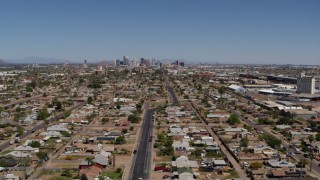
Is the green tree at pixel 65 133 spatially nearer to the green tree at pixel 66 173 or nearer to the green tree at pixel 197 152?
the green tree at pixel 66 173

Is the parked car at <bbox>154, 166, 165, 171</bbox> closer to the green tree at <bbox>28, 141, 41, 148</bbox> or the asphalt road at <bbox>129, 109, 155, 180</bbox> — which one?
the asphalt road at <bbox>129, 109, 155, 180</bbox>

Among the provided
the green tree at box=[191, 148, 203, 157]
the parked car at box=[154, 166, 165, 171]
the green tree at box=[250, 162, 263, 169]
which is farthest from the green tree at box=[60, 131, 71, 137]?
the green tree at box=[250, 162, 263, 169]

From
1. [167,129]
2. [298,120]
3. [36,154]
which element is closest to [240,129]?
[167,129]

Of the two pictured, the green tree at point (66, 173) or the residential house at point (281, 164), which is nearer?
the green tree at point (66, 173)

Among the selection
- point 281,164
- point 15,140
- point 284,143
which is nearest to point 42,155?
point 15,140

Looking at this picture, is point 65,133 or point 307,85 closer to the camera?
point 65,133

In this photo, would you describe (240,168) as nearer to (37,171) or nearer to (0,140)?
(37,171)

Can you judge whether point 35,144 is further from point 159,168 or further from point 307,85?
point 307,85

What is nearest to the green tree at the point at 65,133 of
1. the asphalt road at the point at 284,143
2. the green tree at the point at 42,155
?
the green tree at the point at 42,155
